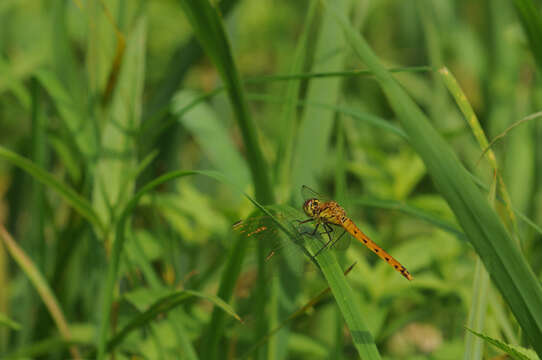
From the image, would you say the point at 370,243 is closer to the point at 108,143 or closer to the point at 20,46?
the point at 108,143

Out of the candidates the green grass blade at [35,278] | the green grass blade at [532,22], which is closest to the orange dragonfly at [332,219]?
the green grass blade at [532,22]

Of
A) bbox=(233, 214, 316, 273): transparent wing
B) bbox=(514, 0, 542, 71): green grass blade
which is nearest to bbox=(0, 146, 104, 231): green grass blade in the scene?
bbox=(233, 214, 316, 273): transparent wing

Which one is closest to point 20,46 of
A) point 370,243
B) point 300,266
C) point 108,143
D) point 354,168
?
point 108,143

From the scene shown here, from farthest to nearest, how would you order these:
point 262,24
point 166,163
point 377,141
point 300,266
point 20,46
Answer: point 262,24
point 20,46
point 377,141
point 166,163
point 300,266

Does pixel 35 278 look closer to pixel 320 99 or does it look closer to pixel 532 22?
pixel 320 99

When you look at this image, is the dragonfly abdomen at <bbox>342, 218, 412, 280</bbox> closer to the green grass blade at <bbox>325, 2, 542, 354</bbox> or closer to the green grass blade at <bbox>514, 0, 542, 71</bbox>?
the green grass blade at <bbox>325, 2, 542, 354</bbox>

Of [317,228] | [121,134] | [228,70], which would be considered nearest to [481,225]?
[317,228]
